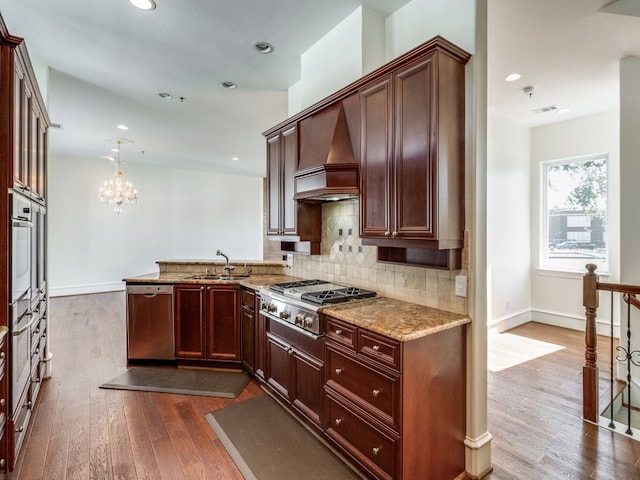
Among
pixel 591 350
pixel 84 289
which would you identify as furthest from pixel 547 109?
pixel 84 289

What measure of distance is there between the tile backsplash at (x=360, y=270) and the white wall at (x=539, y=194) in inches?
152

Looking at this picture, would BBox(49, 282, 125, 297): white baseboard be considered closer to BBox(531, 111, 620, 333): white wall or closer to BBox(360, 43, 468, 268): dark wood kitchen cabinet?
BBox(360, 43, 468, 268): dark wood kitchen cabinet

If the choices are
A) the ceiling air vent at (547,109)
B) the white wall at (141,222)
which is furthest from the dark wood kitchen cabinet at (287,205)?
the white wall at (141,222)

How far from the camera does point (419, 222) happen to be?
202 centimetres

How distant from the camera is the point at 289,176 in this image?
3178mm

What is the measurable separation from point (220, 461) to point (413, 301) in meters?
1.67

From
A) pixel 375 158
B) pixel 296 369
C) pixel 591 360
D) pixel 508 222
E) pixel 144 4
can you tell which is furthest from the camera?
pixel 508 222

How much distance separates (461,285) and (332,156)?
1.27 metres

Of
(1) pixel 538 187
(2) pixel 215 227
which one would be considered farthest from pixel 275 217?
(2) pixel 215 227

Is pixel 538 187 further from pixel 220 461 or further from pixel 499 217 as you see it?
pixel 220 461

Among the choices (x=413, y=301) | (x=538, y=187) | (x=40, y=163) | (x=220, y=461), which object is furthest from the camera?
(x=538, y=187)

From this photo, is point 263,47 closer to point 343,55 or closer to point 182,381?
point 343,55

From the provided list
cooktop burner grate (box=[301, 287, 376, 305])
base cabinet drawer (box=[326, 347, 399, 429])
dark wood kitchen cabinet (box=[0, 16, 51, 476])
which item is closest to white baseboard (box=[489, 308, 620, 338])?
cooktop burner grate (box=[301, 287, 376, 305])

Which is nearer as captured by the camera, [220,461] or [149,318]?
[220,461]
